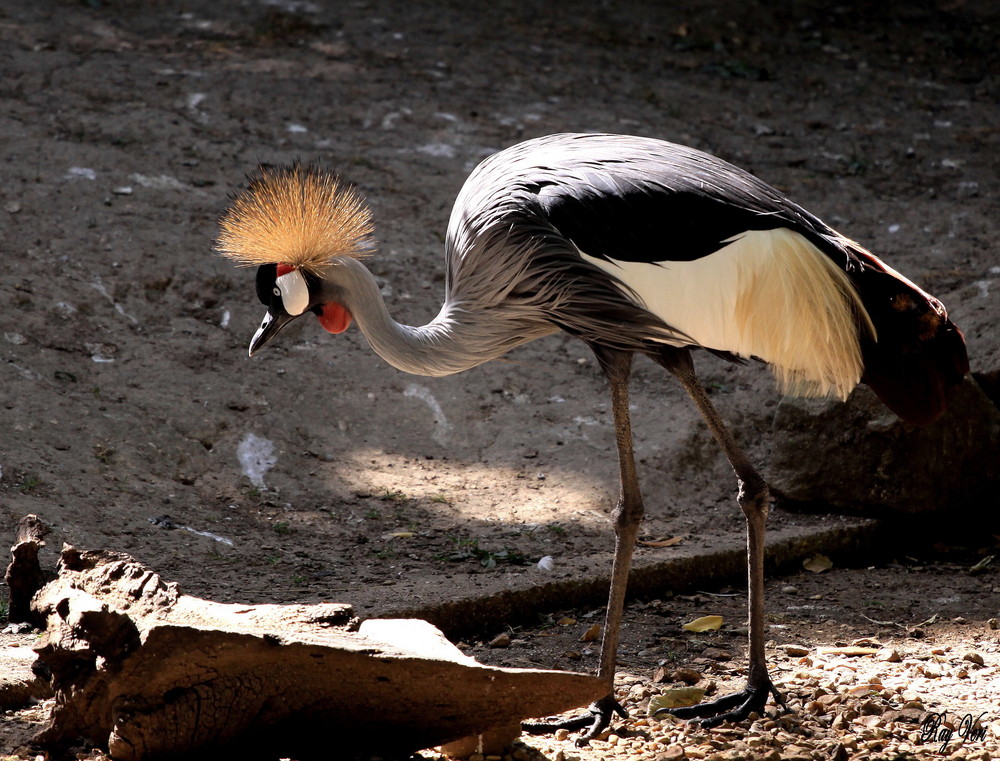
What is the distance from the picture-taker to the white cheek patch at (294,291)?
3.28 meters

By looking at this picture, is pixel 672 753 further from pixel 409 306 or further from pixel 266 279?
pixel 409 306

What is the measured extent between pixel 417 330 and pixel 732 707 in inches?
57.2

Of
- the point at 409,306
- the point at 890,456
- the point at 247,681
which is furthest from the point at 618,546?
the point at 409,306

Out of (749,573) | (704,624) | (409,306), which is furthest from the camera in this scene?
(409,306)

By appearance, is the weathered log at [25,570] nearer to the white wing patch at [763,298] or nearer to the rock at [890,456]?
the white wing patch at [763,298]

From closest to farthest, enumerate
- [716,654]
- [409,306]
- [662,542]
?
[716,654] < [662,542] < [409,306]

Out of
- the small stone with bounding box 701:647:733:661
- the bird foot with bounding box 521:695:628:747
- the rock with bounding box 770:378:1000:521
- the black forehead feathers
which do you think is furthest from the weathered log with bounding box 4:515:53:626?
the rock with bounding box 770:378:1000:521

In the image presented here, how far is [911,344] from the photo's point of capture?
3045 millimetres

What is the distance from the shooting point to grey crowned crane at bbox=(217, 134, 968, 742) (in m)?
3.00

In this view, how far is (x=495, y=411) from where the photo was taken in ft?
16.7

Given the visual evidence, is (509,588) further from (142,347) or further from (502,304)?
(142,347)

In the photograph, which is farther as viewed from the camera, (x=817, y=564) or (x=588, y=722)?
(x=817, y=564)

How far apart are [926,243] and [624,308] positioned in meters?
3.62

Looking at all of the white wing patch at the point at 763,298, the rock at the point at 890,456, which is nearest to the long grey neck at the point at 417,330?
the white wing patch at the point at 763,298
